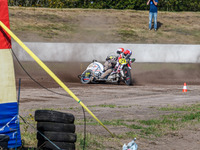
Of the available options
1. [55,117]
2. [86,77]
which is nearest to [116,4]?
[86,77]

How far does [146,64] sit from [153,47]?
1037 millimetres

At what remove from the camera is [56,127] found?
6695 millimetres

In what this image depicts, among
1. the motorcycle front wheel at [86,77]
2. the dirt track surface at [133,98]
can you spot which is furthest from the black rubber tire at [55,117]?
the motorcycle front wheel at [86,77]

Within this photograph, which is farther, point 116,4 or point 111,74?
point 116,4

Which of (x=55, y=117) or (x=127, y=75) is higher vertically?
(x=55, y=117)

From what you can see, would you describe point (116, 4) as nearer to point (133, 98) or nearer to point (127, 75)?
point (127, 75)

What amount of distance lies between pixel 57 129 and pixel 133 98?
8.31 meters

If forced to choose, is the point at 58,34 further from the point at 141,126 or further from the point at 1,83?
the point at 1,83

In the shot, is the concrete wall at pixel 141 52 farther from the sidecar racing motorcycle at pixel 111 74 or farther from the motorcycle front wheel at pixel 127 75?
the motorcycle front wheel at pixel 127 75

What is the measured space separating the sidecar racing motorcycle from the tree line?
76.6 ft

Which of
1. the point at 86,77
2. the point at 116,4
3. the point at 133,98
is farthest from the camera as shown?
the point at 116,4

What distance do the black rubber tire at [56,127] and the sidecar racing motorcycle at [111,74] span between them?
1161 cm

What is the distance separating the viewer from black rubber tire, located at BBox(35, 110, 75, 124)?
663 cm

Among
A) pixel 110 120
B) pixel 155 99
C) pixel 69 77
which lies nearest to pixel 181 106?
pixel 155 99
